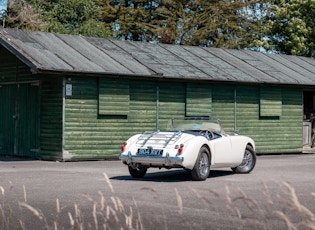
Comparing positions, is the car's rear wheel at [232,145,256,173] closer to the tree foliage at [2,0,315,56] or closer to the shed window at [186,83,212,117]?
the shed window at [186,83,212,117]

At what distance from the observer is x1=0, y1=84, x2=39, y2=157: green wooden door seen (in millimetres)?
21766

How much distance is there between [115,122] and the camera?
850 inches

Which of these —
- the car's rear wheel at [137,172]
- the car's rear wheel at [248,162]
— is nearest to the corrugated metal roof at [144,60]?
the car's rear wheel at [137,172]

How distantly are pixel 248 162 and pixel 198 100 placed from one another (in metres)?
8.03

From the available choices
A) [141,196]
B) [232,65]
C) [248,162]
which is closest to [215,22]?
[232,65]

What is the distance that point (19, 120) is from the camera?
2241 centimetres

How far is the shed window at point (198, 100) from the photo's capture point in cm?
2334

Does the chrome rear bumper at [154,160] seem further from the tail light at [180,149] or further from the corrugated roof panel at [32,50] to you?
the corrugated roof panel at [32,50]

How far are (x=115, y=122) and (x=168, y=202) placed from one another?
11.8 metres

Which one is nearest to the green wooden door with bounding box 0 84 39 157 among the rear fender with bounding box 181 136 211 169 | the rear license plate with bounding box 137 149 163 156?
the rear license plate with bounding box 137 149 163 156

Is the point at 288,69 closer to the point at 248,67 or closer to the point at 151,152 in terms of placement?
the point at 248,67

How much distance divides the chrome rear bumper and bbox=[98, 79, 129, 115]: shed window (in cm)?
780

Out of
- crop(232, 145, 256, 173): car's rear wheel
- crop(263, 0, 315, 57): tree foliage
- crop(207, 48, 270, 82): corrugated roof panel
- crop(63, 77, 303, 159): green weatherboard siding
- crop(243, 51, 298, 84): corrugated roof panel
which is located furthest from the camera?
crop(263, 0, 315, 57): tree foliage

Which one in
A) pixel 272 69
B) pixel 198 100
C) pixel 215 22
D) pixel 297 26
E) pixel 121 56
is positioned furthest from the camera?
pixel 215 22
